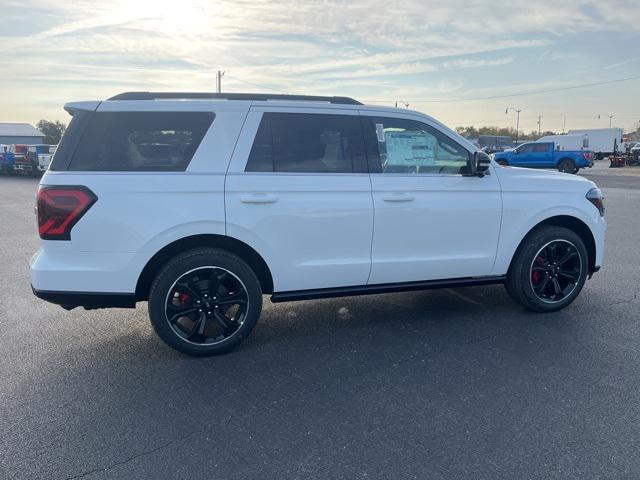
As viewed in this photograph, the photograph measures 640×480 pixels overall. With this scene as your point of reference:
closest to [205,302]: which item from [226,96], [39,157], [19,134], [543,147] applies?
[226,96]

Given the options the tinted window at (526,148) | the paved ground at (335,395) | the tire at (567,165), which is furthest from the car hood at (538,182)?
the tire at (567,165)

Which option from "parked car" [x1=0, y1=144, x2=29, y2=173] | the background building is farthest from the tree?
"parked car" [x1=0, y1=144, x2=29, y2=173]

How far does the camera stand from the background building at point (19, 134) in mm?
74812

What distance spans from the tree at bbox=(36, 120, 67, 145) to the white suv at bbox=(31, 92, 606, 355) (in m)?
81.1

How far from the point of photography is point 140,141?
3.94 m

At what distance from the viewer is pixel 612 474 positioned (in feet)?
8.62

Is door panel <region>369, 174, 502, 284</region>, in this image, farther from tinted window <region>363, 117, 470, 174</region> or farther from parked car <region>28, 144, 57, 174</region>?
parked car <region>28, 144, 57, 174</region>

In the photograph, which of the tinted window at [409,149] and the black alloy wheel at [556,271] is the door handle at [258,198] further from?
the black alloy wheel at [556,271]

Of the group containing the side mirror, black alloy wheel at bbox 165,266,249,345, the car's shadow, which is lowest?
the car's shadow

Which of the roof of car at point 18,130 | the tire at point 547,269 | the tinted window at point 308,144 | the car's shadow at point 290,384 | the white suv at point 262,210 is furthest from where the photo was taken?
the roof of car at point 18,130

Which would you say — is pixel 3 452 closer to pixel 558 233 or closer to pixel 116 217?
pixel 116 217

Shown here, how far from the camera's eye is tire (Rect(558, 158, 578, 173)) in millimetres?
29531

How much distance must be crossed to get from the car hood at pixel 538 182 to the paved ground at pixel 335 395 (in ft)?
4.05

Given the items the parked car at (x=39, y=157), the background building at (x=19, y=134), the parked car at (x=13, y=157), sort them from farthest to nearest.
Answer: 1. the background building at (x=19, y=134)
2. the parked car at (x=13, y=157)
3. the parked car at (x=39, y=157)
